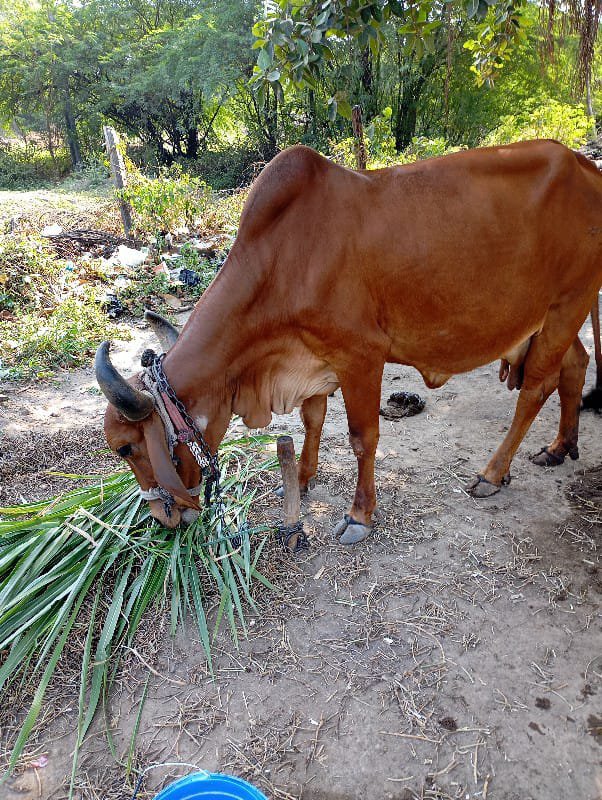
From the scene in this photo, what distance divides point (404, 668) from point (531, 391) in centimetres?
186

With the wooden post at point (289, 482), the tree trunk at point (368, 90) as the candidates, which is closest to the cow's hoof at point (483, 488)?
the wooden post at point (289, 482)

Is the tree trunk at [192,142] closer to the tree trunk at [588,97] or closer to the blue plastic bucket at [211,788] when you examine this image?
the tree trunk at [588,97]

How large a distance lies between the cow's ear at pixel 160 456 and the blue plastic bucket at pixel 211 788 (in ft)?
3.86

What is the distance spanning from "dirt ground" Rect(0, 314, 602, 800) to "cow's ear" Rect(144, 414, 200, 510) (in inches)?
28.4

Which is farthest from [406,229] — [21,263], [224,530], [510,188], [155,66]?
[155,66]

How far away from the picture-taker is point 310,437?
363cm

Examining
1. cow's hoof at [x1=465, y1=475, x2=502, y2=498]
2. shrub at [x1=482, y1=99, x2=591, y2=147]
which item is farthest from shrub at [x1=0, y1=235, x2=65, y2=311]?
shrub at [x1=482, y1=99, x2=591, y2=147]

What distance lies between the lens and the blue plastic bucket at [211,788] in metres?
1.77

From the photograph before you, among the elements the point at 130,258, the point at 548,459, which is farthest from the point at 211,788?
the point at 130,258

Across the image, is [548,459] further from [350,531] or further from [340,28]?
[340,28]

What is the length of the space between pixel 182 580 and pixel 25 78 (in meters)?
24.7

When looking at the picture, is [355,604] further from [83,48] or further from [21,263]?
[83,48]

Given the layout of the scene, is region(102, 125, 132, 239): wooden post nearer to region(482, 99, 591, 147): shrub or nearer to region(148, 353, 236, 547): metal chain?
region(482, 99, 591, 147): shrub

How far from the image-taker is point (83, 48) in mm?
20719
